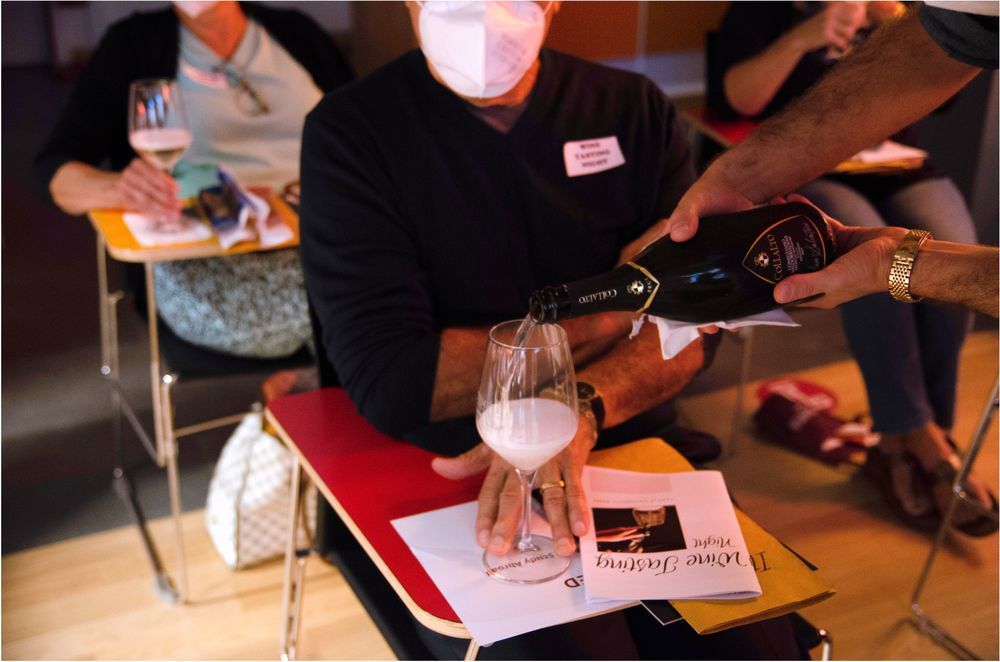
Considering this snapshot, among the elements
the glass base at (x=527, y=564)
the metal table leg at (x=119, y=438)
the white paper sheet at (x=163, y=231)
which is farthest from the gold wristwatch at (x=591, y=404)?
the metal table leg at (x=119, y=438)

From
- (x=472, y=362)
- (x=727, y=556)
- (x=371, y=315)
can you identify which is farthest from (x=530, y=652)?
(x=371, y=315)

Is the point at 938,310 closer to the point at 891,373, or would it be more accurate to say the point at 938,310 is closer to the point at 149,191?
the point at 891,373

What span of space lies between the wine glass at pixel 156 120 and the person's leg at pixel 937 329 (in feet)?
5.72

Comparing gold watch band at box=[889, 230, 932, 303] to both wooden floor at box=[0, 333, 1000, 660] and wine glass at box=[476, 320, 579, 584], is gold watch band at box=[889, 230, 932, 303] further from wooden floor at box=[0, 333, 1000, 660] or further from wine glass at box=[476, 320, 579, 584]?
wooden floor at box=[0, 333, 1000, 660]

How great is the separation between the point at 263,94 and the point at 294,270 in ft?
1.55

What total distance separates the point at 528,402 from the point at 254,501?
1295 millimetres

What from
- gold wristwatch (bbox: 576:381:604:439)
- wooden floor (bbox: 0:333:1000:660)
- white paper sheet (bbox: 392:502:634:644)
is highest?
gold wristwatch (bbox: 576:381:604:439)

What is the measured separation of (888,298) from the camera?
2506mm

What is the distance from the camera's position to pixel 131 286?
2336mm

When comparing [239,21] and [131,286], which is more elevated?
[239,21]

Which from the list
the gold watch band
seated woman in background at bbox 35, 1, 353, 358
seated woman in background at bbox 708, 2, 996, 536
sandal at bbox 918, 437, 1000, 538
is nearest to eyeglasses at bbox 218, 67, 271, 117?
seated woman in background at bbox 35, 1, 353, 358

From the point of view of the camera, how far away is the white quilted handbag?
2.24 meters

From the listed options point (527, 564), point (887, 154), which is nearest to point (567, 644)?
point (527, 564)

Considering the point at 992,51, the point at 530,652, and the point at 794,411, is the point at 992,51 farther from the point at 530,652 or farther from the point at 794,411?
the point at 794,411
